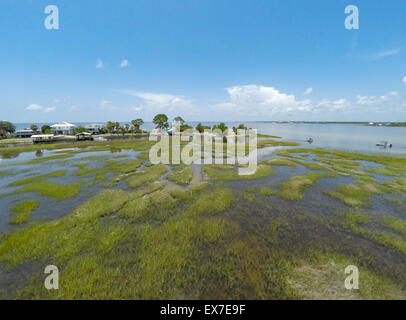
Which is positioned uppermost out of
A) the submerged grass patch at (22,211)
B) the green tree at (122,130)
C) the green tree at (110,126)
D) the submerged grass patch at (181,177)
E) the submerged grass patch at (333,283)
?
the green tree at (110,126)

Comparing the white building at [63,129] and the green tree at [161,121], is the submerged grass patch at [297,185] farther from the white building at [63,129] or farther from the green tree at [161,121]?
the white building at [63,129]

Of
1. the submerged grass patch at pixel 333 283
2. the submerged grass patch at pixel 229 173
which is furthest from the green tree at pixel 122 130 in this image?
the submerged grass patch at pixel 333 283

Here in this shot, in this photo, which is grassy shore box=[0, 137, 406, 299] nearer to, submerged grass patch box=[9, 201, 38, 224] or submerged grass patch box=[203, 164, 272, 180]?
submerged grass patch box=[9, 201, 38, 224]

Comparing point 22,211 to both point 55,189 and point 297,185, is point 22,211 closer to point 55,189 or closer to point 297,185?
point 55,189

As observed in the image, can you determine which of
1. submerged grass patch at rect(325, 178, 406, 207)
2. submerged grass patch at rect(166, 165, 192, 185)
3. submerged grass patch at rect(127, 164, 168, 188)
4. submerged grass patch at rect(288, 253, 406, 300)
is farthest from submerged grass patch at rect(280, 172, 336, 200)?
submerged grass patch at rect(127, 164, 168, 188)

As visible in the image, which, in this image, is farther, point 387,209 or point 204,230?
point 387,209

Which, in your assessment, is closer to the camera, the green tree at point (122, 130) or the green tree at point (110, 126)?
the green tree at point (122, 130)
